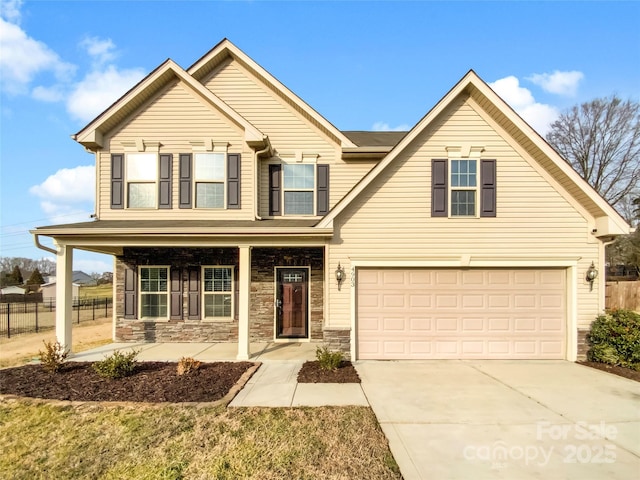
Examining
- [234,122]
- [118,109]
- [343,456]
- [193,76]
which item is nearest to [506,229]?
[343,456]

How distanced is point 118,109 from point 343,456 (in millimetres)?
10101

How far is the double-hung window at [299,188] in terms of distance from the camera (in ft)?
33.9

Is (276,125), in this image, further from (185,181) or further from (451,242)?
(451,242)

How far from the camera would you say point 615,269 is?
33.1m

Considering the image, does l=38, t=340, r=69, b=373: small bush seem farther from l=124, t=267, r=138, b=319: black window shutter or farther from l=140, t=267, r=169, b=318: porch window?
l=140, t=267, r=169, b=318: porch window

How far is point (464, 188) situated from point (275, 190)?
204 inches

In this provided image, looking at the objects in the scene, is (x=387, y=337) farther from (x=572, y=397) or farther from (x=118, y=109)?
(x=118, y=109)

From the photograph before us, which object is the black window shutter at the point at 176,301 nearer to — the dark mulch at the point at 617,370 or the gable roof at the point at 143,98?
the gable roof at the point at 143,98

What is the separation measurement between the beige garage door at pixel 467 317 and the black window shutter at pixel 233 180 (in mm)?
4095

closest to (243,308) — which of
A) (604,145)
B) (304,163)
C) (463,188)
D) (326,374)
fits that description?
(326,374)

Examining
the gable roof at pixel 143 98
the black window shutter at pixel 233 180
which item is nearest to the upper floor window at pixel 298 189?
the black window shutter at pixel 233 180

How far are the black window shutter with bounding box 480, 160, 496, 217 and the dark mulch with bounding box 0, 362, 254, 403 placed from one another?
21.6 ft

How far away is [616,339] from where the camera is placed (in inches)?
306

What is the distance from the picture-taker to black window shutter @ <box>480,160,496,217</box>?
27.3ft
